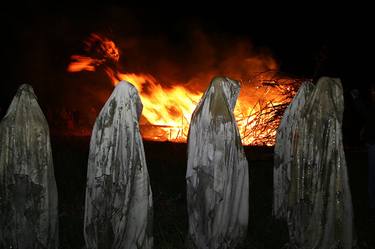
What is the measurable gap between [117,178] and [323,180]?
2.50 m

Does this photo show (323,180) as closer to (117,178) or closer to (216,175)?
(216,175)

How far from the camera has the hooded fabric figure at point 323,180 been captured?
220 inches

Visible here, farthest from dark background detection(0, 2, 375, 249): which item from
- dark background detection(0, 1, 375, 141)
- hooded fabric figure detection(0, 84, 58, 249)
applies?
hooded fabric figure detection(0, 84, 58, 249)

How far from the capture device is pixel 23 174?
5371mm

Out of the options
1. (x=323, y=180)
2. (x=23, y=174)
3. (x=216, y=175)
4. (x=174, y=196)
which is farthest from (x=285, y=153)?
(x=23, y=174)

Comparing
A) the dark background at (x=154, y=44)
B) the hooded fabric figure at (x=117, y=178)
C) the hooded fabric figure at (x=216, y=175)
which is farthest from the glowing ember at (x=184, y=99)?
the hooded fabric figure at (x=117, y=178)

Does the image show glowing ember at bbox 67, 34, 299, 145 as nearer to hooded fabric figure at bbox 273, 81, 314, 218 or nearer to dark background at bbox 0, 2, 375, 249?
dark background at bbox 0, 2, 375, 249

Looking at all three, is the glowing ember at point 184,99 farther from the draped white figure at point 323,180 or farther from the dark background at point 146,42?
the draped white figure at point 323,180

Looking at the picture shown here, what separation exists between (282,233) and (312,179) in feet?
5.13

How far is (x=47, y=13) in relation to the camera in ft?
72.4

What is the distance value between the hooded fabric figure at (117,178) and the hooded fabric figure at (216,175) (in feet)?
2.58

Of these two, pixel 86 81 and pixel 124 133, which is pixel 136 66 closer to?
pixel 86 81

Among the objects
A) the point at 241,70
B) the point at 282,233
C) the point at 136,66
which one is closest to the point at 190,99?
the point at 241,70

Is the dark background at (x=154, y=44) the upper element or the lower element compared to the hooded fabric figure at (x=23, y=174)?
upper
